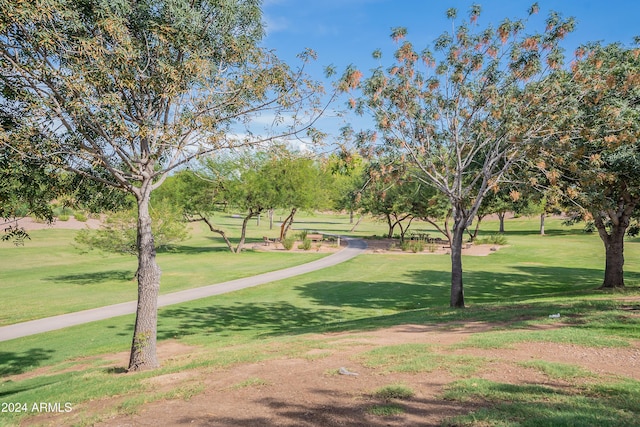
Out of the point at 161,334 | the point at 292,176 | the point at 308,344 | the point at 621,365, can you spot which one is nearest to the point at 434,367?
the point at 621,365

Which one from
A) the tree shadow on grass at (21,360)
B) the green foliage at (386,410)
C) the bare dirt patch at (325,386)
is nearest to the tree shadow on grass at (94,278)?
the tree shadow on grass at (21,360)

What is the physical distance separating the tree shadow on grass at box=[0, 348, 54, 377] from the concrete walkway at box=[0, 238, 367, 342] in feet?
7.47

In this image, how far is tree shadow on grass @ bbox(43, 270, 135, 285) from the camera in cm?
2750

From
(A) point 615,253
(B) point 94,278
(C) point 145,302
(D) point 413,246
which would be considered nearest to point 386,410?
(C) point 145,302

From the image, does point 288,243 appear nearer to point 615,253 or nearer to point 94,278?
point 94,278

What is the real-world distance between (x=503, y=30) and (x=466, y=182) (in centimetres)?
971

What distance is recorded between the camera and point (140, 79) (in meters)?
9.42

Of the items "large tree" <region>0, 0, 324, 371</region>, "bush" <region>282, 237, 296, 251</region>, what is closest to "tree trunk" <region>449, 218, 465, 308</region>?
"large tree" <region>0, 0, 324, 371</region>

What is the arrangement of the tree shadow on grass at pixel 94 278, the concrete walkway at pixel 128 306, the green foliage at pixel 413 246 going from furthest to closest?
the green foliage at pixel 413 246
the tree shadow on grass at pixel 94 278
the concrete walkway at pixel 128 306

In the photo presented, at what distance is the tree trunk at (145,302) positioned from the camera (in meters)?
9.66

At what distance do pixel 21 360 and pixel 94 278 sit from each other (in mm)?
17229

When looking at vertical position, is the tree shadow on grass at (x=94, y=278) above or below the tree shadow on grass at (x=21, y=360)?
above

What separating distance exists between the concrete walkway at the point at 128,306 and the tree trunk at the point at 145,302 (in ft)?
28.5

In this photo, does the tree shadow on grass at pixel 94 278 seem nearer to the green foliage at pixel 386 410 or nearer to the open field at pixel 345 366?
the open field at pixel 345 366
